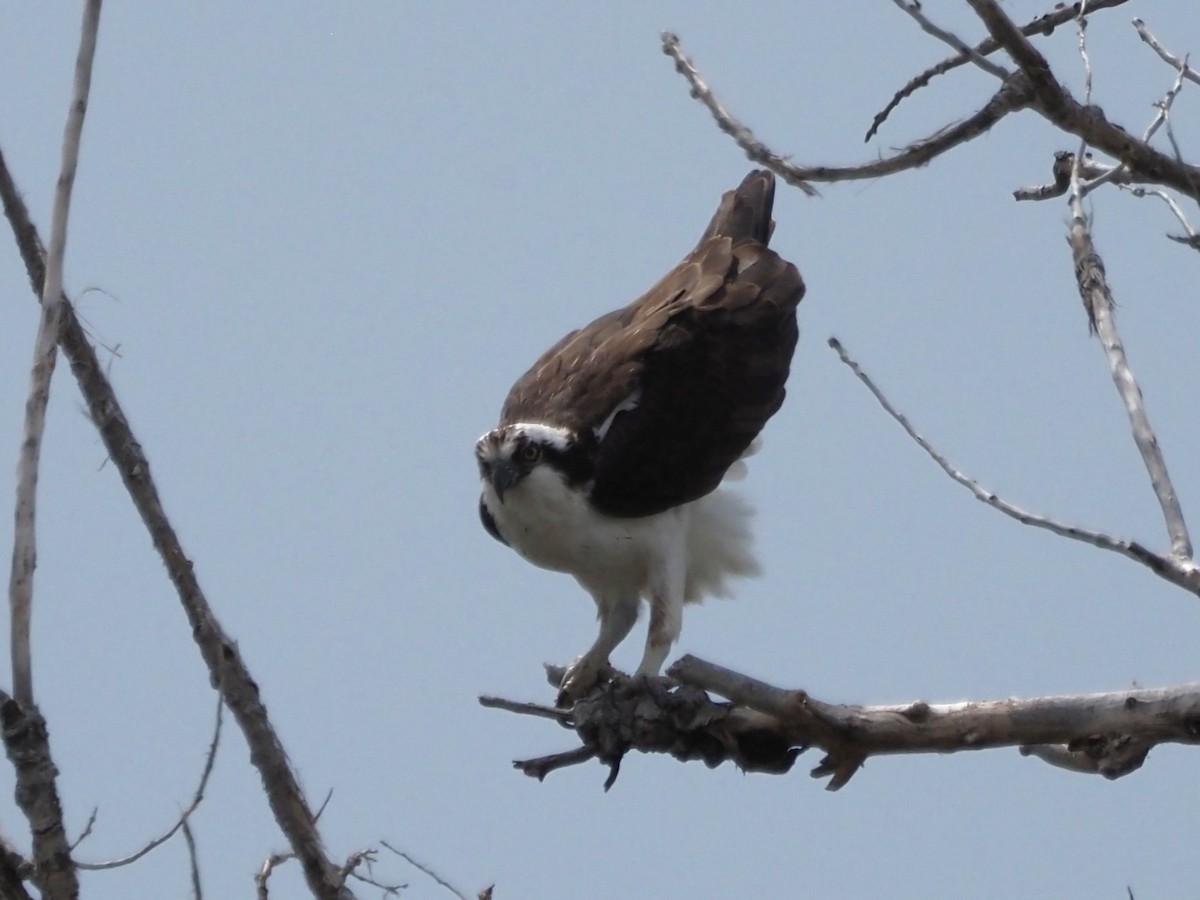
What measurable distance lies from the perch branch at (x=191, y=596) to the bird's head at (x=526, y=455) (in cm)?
240

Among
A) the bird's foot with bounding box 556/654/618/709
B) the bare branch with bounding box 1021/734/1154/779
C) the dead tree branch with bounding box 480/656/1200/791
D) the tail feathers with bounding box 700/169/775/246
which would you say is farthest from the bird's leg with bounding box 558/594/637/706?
the bare branch with bounding box 1021/734/1154/779

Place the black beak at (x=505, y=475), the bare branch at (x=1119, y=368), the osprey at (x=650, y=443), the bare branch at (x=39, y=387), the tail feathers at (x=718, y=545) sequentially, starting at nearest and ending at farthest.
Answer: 1. the bare branch at (x=39, y=387)
2. the bare branch at (x=1119, y=368)
3. the black beak at (x=505, y=475)
4. the osprey at (x=650, y=443)
5. the tail feathers at (x=718, y=545)

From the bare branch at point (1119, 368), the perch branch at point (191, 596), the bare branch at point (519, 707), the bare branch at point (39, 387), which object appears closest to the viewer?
the bare branch at point (39, 387)

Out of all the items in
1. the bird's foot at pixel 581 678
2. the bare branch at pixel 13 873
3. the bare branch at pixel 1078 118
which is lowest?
the bare branch at pixel 13 873

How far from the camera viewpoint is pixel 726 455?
25.2ft

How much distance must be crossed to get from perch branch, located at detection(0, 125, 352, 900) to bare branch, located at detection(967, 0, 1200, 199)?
271 centimetres

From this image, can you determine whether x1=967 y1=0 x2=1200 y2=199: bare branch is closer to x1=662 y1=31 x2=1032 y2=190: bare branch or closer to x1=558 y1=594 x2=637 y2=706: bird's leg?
x1=662 y1=31 x2=1032 y2=190: bare branch

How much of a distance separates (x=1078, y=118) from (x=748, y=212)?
149 inches

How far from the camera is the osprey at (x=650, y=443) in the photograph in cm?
717

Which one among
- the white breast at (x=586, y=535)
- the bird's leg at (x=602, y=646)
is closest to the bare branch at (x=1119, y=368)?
the white breast at (x=586, y=535)

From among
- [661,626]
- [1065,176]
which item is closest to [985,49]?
[1065,176]

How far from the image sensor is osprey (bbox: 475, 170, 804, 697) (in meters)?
7.17

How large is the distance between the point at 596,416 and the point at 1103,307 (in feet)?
10.2

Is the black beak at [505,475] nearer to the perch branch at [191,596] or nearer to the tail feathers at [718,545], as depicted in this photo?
the tail feathers at [718,545]
